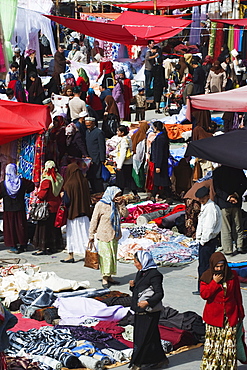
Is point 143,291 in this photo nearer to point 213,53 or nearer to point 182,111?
point 182,111

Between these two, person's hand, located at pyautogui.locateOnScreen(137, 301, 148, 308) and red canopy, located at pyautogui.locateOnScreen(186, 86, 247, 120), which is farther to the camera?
red canopy, located at pyautogui.locateOnScreen(186, 86, 247, 120)

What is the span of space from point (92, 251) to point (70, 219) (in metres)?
1.38

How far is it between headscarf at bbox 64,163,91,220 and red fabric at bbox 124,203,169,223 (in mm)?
2296

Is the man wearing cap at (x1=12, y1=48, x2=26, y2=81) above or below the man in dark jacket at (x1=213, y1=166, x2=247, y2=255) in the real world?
above

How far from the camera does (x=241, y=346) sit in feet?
24.0

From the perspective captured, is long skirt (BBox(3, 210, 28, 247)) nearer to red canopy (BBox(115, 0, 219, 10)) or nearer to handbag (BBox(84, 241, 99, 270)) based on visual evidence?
handbag (BBox(84, 241, 99, 270))

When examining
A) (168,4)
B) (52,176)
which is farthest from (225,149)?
(168,4)

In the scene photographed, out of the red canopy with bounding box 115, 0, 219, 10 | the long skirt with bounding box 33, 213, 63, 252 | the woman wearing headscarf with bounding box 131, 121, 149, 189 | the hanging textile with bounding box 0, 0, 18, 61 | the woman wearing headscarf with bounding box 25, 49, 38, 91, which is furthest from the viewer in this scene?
the red canopy with bounding box 115, 0, 219, 10

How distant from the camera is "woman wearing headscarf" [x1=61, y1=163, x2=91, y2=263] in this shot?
11133 millimetres

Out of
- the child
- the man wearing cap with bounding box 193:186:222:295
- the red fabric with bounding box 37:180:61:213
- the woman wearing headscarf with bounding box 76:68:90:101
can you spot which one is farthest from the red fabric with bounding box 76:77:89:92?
the man wearing cap with bounding box 193:186:222:295

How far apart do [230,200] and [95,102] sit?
8.36 metres

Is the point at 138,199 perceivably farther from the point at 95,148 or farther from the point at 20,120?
the point at 20,120

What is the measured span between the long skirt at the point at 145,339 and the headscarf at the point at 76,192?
3.80m

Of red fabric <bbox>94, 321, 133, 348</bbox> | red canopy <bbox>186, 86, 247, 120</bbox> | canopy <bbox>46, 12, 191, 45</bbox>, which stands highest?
canopy <bbox>46, 12, 191, 45</bbox>
